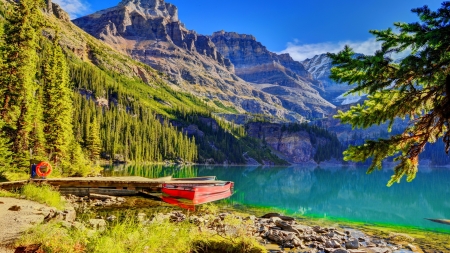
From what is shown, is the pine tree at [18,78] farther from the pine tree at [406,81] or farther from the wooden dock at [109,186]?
the pine tree at [406,81]

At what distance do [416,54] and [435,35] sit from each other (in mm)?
769

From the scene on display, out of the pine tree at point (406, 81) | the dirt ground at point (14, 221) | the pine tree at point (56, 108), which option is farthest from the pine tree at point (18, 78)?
the pine tree at point (406, 81)

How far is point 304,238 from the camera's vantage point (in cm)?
1909

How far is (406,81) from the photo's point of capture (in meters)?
6.84

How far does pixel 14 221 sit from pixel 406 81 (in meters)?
14.5

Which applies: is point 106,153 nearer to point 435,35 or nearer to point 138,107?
point 138,107

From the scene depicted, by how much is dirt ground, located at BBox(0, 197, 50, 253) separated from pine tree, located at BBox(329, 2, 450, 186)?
1021 cm

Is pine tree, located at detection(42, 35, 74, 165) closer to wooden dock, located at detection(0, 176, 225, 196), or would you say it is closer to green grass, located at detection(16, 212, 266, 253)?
wooden dock, located at detection(0, 176, 225, 196)

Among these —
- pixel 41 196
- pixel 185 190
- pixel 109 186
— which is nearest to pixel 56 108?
pixel 109 186

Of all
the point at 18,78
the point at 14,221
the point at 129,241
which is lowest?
the point at 14,221

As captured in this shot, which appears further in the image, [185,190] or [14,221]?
[185,190]

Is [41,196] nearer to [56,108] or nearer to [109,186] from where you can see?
[109,186]

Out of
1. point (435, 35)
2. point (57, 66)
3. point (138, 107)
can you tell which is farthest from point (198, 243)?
point (138, 107)

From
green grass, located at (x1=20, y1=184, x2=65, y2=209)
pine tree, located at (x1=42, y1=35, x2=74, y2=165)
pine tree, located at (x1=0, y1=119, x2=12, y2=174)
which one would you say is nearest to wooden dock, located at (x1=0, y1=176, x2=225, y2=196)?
pine tree, located at (x1=0, y1=119, x2=12, y2=174)
